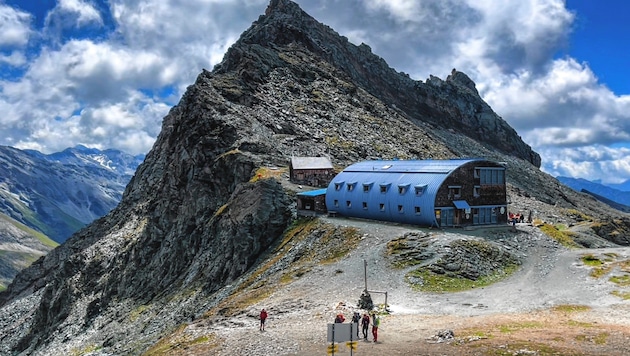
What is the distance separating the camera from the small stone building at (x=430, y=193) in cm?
6712

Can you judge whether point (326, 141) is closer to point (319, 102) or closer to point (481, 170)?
point (319, 102)

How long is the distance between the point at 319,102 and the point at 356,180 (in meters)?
69.3

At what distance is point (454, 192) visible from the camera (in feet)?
223

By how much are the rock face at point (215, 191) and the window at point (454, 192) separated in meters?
22.7

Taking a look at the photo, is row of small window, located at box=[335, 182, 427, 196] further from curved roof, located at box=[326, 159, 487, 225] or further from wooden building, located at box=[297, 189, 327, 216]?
wooden building, located at box=[297, 189, 327, 216]

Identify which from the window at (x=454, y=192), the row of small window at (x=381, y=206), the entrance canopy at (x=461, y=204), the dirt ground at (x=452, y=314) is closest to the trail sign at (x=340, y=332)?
the dirt ground at (x=452, y=314)

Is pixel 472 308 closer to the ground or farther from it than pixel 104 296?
farther from it

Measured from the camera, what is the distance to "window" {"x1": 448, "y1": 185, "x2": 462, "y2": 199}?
67625mm

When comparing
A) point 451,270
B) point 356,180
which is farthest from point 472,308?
point 356,180

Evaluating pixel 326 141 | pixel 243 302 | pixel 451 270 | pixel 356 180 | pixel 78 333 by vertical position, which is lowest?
pixel 78 333

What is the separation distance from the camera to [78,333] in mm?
96125

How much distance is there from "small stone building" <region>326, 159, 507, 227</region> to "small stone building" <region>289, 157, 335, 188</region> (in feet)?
43.4

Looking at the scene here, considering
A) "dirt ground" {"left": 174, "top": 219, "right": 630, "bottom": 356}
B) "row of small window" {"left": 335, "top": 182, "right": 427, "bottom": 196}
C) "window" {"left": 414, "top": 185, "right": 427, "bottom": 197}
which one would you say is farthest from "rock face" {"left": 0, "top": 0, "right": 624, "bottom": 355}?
"window" {"left": 414, "top": 185, "right": 427, "bottom": 197}

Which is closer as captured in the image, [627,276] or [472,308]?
[472,308]
